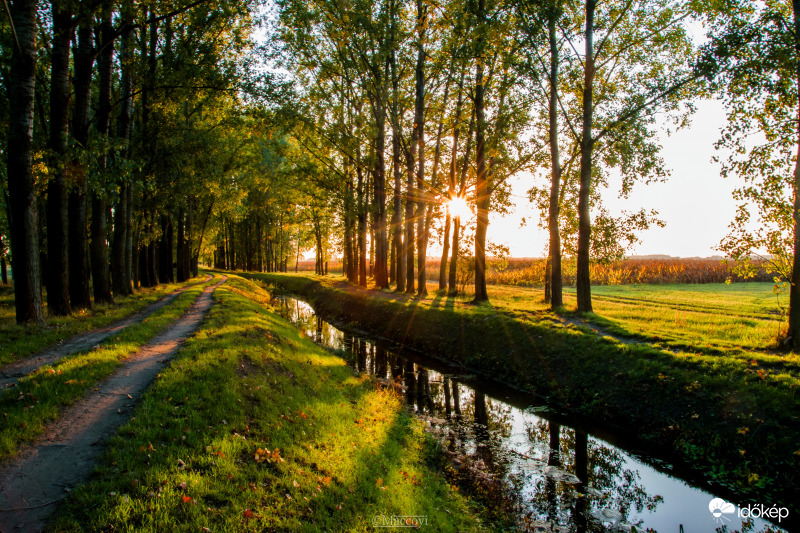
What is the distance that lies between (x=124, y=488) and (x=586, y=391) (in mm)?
11494

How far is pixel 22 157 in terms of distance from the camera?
37.3 ft

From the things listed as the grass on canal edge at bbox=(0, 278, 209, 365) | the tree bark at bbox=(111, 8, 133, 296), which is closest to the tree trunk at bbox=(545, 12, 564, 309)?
the grass on canal edge at bbox=(0, 278, 209, 365)

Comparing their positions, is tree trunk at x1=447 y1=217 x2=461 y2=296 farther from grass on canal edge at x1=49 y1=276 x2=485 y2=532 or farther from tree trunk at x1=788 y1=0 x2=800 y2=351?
grass on canal edge at x1=49 y1=276 x2=485 y2=532

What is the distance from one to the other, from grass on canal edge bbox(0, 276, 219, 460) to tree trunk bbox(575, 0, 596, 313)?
1649 cm

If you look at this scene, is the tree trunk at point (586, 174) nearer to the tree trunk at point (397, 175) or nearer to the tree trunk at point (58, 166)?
the tree trunk at point (397, 175)

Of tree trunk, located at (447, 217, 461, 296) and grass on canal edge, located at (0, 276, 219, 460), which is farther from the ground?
tree trunk, located at (447, 217, 461, 296)

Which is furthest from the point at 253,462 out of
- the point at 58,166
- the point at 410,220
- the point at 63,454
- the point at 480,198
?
the point at 410,220

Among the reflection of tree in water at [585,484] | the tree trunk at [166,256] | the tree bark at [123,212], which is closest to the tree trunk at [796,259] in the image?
the reflection of tree in water at [585,484]

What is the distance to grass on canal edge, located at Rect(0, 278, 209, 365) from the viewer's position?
9563 mm

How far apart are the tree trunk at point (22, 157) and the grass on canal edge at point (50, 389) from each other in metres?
3.13

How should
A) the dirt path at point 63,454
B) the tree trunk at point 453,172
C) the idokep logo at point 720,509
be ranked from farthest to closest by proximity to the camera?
the tree trunk at point 453,172 < the idokep logo at point 720,509 < the dirt path at point 63,454

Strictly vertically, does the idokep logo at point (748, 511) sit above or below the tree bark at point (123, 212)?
below

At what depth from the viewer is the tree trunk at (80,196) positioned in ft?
47.8

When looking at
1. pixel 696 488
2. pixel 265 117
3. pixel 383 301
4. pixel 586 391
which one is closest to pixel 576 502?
pixel 696 488
